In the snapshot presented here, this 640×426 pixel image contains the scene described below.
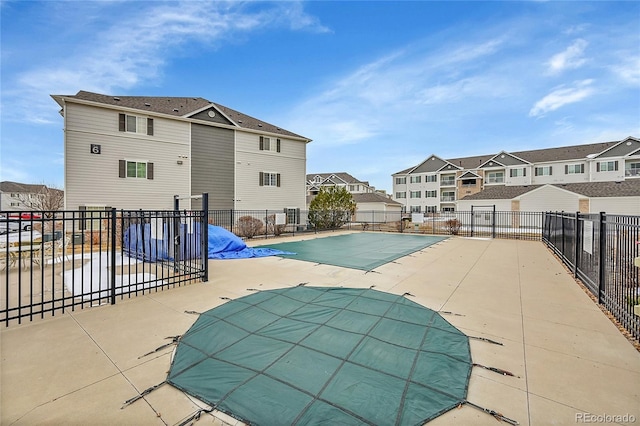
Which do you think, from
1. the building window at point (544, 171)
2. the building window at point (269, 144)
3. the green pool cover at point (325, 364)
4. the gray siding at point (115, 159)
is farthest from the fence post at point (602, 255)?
the building window at point (544, 171)

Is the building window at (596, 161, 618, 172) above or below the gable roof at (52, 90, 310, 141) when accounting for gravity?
below

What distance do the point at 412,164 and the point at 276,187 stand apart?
3197 cm

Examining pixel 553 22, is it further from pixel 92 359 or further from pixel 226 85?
pixel 226 85

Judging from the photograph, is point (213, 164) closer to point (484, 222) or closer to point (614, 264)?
point (614, 264)

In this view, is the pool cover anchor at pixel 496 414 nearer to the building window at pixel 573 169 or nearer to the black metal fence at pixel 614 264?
the black metal fence at pixel 614 264

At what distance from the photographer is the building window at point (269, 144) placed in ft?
71.0

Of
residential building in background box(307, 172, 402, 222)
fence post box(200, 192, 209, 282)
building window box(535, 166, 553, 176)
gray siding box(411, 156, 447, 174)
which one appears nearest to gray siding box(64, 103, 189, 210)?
residential building in background box(307, 172, 402, 222)

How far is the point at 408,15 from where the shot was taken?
11.4m

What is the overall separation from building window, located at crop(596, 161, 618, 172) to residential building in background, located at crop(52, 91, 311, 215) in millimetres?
37270

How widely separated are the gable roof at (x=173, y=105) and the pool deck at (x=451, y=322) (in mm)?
16202

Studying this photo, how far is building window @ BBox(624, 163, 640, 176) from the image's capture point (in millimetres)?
32156

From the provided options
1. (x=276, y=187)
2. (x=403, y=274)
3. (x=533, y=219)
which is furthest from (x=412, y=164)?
(x=403, y=274)

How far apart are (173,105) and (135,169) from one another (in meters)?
5.74

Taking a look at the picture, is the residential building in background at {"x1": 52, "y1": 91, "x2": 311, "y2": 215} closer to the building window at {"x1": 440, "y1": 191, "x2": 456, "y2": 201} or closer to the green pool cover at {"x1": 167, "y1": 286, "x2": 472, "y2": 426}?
the green pool cover at {"x1": 167, "y1": 286, "x2": 472, "y2": 426}
